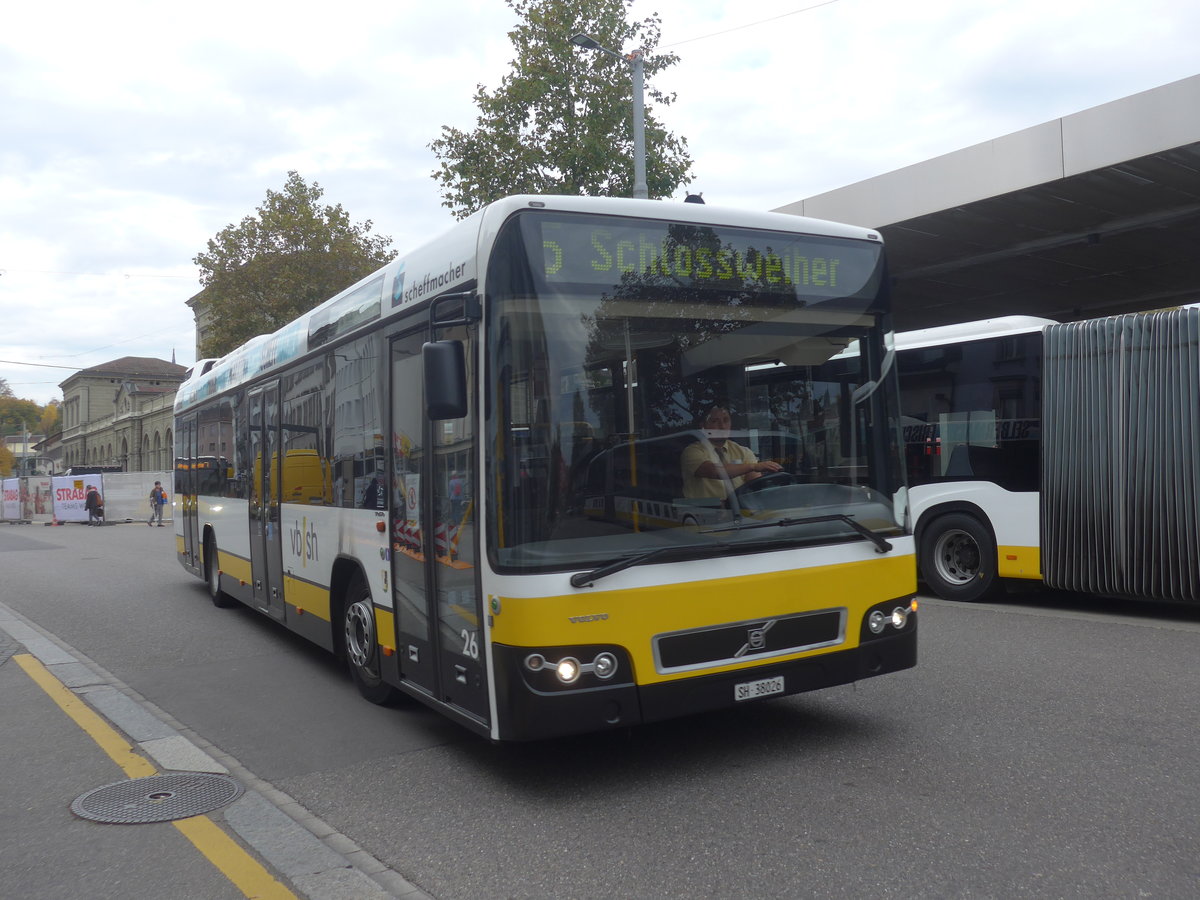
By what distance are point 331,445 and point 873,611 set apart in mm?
3734

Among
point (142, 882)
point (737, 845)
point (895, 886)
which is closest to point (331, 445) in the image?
point (142, 882)

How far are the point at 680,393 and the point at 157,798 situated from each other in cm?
314

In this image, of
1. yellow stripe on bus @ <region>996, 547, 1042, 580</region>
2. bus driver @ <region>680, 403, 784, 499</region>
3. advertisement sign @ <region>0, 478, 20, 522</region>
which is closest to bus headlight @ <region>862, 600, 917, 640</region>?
bus driver @ <region>680, 403, 784, 499</region>

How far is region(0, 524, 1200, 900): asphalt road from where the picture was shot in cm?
383

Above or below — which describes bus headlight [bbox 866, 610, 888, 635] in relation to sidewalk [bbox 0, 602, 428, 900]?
above

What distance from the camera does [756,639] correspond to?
16.2 feet

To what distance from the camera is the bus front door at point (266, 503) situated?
27.9 ft

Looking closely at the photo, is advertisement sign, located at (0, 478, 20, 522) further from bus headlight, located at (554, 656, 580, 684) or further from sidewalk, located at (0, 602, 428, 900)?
bus headlight, located at (554, 656, 580, 684)

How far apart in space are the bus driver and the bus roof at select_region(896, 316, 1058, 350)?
6.33 metres

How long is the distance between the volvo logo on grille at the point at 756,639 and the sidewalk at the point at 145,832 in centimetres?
187

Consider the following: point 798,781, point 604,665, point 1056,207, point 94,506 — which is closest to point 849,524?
point 798,781

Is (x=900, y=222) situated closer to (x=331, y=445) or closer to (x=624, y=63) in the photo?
(x=624, y=63)

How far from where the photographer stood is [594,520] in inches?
182

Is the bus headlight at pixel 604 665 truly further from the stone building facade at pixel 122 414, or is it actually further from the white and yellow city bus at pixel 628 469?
the stone building facade at pixel 122 414
